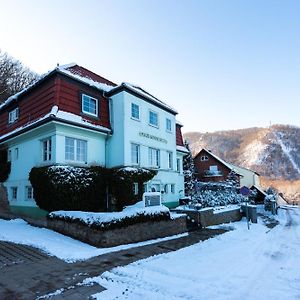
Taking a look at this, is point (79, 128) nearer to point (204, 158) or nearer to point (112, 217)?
point (112, 217)

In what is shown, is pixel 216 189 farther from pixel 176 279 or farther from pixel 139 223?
pixel 176 279

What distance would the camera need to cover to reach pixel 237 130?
511ft

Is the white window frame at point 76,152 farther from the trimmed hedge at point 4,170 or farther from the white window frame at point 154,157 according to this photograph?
the trimmed hedge at point 4,170

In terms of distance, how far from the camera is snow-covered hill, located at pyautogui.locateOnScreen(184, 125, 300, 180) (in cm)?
11475

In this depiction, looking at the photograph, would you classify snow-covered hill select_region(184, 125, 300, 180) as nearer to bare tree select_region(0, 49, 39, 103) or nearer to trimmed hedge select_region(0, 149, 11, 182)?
bare tree select_region(0, 49, 39, 103)

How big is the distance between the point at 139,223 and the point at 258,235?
715 cm

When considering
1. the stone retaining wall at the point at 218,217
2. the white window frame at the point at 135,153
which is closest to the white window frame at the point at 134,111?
the white window frame at the point at 135,153

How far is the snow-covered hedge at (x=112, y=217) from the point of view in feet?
39.3

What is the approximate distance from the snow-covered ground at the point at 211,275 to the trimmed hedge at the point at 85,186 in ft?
23.6

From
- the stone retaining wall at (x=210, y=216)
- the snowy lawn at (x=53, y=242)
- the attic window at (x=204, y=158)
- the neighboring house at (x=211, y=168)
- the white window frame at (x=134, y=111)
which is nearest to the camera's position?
the snowy lawn at (x=53, y=242)

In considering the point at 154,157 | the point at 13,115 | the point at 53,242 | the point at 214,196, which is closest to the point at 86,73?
the point at 13,115

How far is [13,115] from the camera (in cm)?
2119

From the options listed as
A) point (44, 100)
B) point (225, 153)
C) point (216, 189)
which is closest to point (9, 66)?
point (44, 100)

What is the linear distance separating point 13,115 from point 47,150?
243 inches
